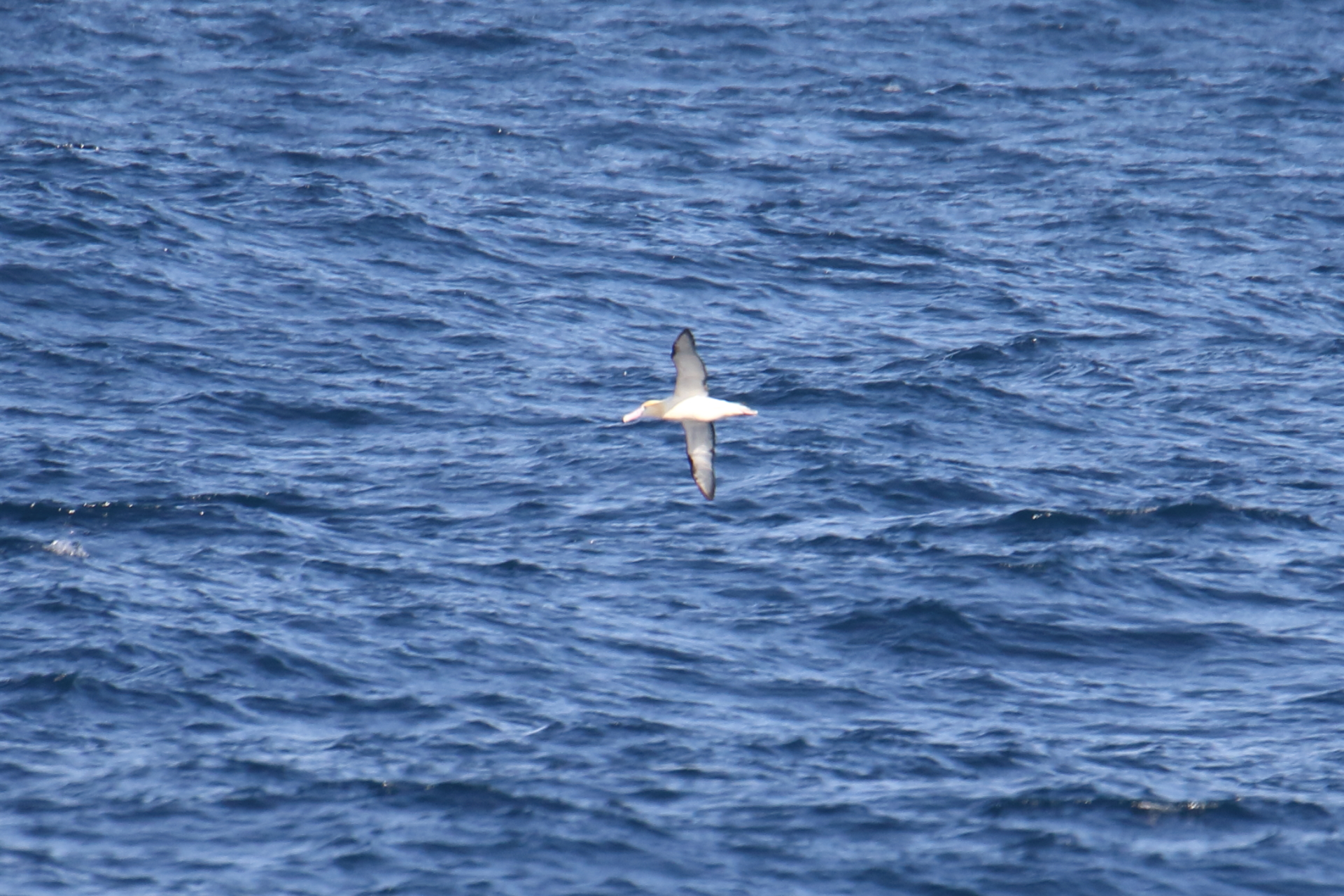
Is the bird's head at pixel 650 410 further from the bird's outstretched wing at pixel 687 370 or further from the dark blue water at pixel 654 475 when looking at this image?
the dark blue water at pixel 654 475

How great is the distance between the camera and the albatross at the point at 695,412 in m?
22.9

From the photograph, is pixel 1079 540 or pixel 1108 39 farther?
pixel 1108 39

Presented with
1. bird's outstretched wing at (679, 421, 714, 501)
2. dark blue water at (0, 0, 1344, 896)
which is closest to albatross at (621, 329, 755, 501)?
bird's outstretched wing at (679, 421, 714, 501)

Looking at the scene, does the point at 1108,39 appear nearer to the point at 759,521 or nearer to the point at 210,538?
the point at 759,521

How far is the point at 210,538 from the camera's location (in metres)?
29.3

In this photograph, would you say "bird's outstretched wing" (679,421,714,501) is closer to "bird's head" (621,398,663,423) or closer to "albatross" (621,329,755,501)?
"albatross" (621,329,755,501)

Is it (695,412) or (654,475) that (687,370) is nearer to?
(695,412)

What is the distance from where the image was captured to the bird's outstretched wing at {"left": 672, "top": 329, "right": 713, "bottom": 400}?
22.4 m

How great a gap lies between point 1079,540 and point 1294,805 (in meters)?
7.19

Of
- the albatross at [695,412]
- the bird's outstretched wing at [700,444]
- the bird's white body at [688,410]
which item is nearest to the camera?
the albatross at [695,412]

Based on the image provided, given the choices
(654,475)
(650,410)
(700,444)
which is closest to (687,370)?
(650,410)

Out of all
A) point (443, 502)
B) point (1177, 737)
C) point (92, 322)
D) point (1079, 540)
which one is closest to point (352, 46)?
point (92, 322)

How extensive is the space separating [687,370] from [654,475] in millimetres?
9129

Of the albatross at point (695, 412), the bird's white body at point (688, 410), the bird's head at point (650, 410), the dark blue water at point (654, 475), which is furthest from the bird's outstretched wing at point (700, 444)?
the dark blue water at point (654, 475)
